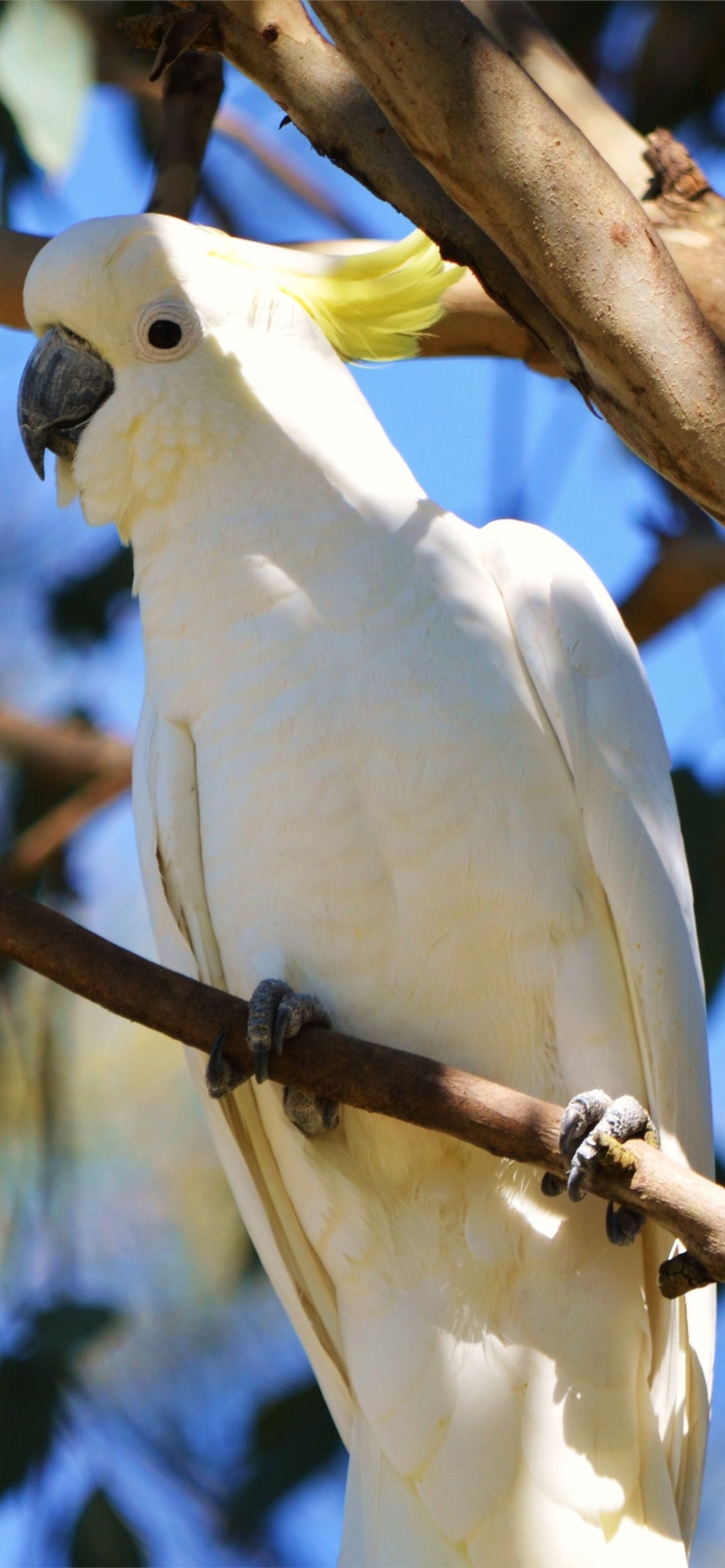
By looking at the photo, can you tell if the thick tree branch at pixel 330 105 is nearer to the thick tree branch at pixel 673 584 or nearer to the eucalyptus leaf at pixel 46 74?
the eucalyptus leaf at pixel 46 74

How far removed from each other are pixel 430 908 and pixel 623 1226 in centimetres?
43

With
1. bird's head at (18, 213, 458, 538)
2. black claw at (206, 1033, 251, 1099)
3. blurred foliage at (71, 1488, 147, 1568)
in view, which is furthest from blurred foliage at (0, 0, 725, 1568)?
black claw at (206, 1033, 251, 1099)

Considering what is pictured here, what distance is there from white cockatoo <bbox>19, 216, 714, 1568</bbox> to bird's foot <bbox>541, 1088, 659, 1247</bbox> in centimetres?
10

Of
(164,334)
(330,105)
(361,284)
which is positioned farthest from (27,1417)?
(330,105)

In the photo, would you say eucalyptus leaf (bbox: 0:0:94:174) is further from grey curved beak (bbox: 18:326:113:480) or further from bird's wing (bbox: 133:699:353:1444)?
bird's wing (bbox: 133:699:353:1444)

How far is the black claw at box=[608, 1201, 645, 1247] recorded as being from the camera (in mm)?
1803

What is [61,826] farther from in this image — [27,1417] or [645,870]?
[645,870]

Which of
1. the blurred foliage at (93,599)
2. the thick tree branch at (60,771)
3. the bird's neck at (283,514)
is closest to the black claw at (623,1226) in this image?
the bird's neck at (283,514)

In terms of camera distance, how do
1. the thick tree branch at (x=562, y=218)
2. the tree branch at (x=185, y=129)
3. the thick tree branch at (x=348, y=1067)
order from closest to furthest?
the thick tree branch at (x=562, y=218) → the thick tree branch at (x=348, y=1067) → the tree branch at (x=185, y=129)

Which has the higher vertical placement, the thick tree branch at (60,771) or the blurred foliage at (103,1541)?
the thick tree branch at (60,771)

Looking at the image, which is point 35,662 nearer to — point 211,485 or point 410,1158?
point 211,485

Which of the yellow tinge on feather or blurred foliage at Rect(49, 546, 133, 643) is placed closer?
the yellow tinge on feather

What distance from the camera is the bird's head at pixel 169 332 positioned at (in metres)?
2.15

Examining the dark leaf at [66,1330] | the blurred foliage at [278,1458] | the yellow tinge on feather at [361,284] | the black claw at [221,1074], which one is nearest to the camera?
the black claw at [221,1074]
